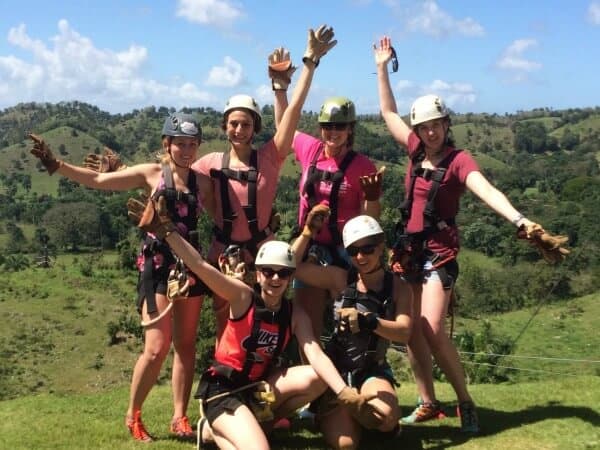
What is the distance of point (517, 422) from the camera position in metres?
7.22

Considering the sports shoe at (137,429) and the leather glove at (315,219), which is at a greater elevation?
the leather glove at (315,219)

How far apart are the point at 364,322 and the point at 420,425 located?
6.93ft

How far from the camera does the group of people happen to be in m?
5.98

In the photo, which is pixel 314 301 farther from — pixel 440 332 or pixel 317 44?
pixel 317 44

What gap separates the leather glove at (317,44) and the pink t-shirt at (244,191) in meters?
1.00

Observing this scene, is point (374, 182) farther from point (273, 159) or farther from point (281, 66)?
point (281, 66)

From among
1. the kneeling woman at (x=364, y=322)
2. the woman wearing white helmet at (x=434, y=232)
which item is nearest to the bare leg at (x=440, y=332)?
the woman wearing white helmet at (x=434, y=232)

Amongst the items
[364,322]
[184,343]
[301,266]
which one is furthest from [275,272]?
[184,343]

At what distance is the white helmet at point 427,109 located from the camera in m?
6.59

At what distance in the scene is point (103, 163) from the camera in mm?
6984

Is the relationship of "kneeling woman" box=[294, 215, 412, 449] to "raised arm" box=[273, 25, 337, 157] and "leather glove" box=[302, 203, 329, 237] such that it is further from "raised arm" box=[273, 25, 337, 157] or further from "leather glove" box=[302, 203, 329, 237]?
"raised arm" box=[273, 25, 337, 157]

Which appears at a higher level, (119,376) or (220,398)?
(220,398)

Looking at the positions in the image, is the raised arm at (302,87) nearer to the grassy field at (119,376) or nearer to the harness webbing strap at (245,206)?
the harness webbing strap at (245,206)

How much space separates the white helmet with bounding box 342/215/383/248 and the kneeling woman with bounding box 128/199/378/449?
37 centimetres
